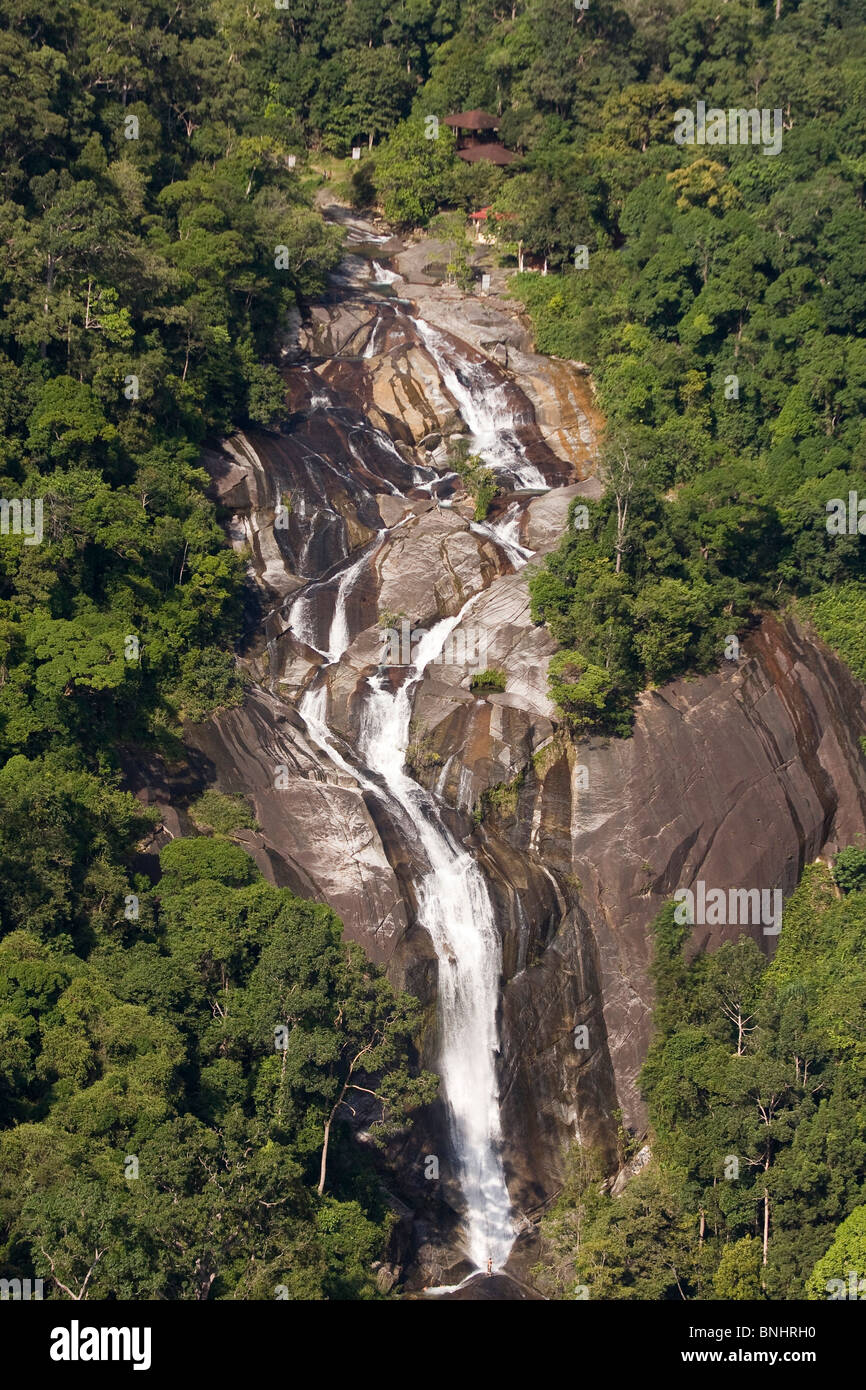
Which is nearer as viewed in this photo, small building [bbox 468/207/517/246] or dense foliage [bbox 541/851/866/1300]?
dense foliage [bbox 541/851/866/1300]

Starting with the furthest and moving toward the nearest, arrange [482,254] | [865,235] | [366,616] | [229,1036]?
[482,254]
[865,235]
[366,616]
[229,1036]

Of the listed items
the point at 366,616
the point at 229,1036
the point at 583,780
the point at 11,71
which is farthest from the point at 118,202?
the point at 229,1036

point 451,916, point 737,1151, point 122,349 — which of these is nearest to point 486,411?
point 122,349

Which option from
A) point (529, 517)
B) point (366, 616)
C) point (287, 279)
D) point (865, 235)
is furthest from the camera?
point (287, 279)

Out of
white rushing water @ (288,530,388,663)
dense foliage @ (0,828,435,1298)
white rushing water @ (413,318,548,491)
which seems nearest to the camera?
dense foliage @ (0,828,435,1298)

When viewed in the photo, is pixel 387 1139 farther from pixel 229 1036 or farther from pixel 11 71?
pixel 11 71
